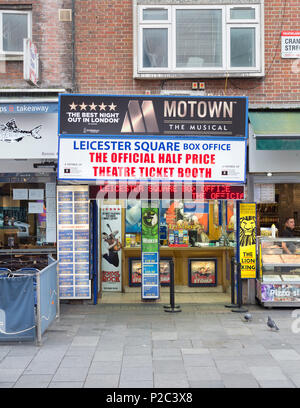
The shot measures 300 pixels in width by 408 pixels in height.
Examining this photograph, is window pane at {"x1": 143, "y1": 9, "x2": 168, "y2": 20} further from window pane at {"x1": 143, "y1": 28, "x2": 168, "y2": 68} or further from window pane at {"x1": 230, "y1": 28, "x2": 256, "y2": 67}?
window pane at {"x1": 230, "y1": 28, "x2": 256, "y2": 67}

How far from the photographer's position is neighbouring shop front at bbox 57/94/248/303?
10375mm

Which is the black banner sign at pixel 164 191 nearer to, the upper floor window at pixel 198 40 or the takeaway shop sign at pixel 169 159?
the takeaway shop sign at pixel 169 159

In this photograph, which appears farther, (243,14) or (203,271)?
(203,271)

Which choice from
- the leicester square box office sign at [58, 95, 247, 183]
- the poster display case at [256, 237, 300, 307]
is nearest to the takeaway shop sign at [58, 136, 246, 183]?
the leicester square box office sign at [58, 95, 247, 183]

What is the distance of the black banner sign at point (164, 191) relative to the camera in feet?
38.7

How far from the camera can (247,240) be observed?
11.7 meters

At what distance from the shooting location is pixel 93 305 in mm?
11930

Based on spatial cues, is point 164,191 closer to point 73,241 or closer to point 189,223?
point 189,223

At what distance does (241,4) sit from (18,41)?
5.48 m

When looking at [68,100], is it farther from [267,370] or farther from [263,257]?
[267,370]

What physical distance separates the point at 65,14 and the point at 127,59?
6.03ft

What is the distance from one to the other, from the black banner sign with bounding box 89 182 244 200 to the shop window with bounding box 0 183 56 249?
1.36 metres

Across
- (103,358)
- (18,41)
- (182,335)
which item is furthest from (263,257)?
(18,41)

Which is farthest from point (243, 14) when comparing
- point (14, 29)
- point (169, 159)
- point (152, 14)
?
point (14, 29)
